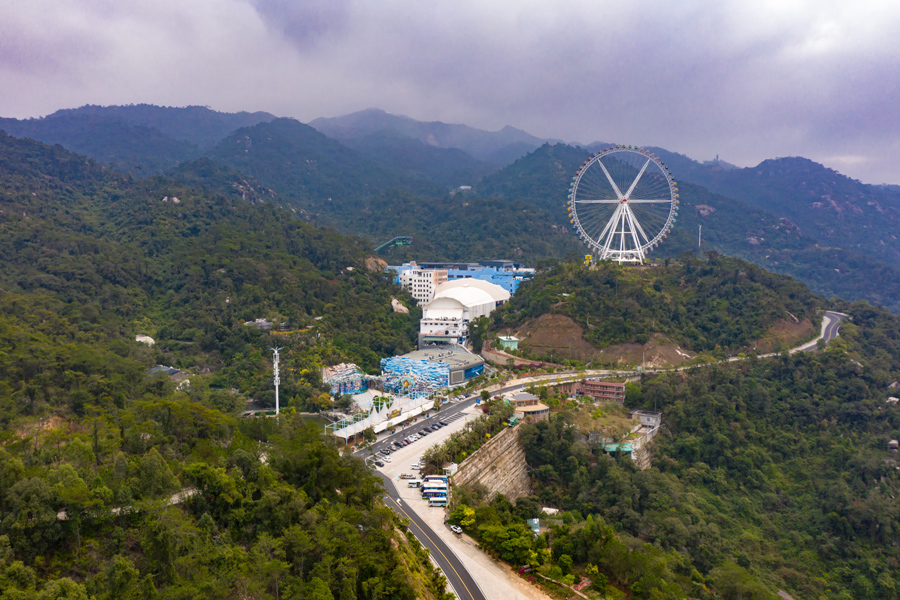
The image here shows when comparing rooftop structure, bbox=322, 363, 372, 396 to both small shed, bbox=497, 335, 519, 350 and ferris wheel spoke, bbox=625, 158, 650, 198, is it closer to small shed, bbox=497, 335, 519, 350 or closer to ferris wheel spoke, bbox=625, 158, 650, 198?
small shed, bbox=497, 335, 519, 350

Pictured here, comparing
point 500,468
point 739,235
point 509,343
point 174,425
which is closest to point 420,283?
point 509,343

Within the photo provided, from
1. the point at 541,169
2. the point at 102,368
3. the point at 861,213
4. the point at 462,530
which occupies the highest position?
the point at 541,169

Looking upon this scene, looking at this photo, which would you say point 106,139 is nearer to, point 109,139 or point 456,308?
point 109,139

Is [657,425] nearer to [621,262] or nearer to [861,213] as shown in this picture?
[621,262]

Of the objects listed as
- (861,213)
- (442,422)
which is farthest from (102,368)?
(861,213)

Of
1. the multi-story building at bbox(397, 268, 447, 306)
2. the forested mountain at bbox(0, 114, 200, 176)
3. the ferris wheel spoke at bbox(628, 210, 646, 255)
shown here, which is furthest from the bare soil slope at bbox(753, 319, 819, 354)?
the forested mountain at bbox(0, 114, 200, 176)

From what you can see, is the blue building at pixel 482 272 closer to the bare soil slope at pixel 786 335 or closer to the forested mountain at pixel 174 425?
the forested mountain at pixel 174 425
